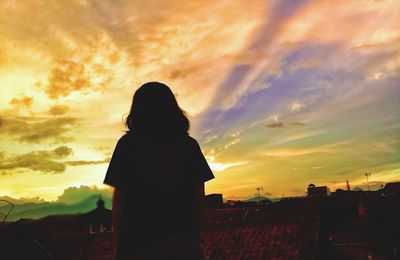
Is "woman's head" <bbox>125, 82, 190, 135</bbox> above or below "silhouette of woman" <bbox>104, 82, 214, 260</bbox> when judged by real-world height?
above

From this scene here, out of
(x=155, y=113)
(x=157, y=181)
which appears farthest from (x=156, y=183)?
(x=155, y=113)

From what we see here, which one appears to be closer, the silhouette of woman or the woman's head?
the silhouette of woman

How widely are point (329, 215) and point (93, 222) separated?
32.0 meters

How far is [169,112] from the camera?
274 cm

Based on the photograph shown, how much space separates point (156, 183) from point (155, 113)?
51 centimetres

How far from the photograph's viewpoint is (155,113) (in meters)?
2.71

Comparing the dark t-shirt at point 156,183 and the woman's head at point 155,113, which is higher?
the woman's head at point 155,113

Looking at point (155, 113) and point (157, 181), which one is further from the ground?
point (155, 113)

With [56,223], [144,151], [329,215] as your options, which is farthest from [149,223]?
[329,215]

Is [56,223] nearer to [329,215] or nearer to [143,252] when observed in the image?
[329,215]

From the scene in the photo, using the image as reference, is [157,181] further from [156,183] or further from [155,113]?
[155,113]

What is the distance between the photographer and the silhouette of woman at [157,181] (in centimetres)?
235

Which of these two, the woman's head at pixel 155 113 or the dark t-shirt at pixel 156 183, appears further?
the woman's head at pixel 155 113

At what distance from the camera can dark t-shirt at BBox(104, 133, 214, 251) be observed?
239 cm
